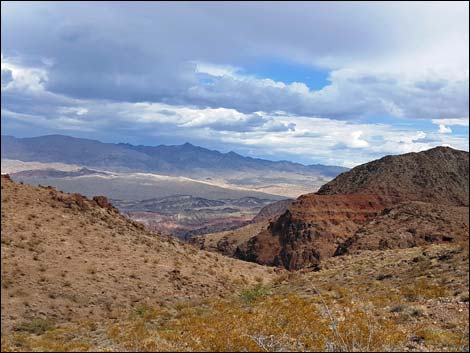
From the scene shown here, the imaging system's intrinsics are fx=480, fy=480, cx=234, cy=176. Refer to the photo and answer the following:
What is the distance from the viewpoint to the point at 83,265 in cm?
2452

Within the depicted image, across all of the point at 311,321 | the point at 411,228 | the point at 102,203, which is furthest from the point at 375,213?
the point at 311,321

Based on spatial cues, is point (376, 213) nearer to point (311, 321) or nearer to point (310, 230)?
point (310, 230)

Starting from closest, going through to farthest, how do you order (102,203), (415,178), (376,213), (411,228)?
(102,203) < (411,228) < (376,213) < (415,178)

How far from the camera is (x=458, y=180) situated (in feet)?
241

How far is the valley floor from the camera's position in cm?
1322

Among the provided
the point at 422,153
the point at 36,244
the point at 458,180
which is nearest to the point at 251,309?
the point at 36,244

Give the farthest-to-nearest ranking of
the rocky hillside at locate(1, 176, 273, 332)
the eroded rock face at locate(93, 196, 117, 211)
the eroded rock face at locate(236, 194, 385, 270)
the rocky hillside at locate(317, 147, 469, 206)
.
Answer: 1. the rocky hillside at locate(317, 147, 469, 206)
2. the eroded rock face at locate(236, 194, 385, 270)
3. the eroded rock face at locate(93, 196, 117, 211)
4. the rocky hillside at locate(1, 176, 273, 332)

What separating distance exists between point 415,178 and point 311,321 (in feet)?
A: 211

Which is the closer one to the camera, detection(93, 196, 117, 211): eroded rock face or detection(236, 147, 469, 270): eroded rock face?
detection(93, 196, 117, 211): eroded rock face

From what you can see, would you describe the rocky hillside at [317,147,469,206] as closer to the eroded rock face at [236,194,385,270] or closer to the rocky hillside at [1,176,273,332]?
the eroded rock face at [236,194,385,270]

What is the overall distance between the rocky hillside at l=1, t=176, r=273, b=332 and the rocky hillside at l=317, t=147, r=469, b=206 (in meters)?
40.8

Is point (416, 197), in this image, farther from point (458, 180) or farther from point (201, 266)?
point (201, 266)

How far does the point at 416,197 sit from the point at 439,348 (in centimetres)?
5949

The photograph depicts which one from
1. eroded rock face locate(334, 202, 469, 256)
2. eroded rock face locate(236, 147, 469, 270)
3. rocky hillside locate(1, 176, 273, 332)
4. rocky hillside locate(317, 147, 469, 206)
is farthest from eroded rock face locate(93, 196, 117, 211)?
rocky hillside locate(317, 147, 469, 206)
